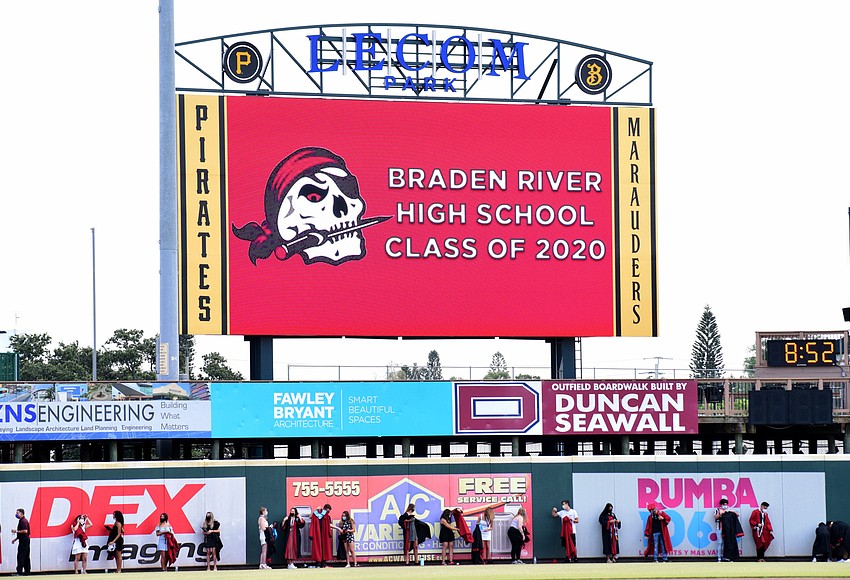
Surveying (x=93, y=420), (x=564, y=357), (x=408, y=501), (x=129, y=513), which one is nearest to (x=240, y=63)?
(x=93, y=420)

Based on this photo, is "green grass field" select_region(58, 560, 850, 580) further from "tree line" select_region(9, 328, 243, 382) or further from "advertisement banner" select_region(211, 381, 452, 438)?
"tree line" select_region(9, 328, 243, 382)

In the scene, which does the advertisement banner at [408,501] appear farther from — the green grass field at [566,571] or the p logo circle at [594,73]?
the p logo circle at [594,73]

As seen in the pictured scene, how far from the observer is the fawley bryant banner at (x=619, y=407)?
3341 centimetres

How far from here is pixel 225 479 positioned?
30.2m

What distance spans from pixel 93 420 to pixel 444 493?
853 cm

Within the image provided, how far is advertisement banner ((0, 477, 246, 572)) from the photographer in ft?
95.3

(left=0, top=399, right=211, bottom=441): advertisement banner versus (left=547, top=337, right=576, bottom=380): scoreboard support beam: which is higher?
(left=547, top=337, right=576, bottom=380): scoreboard support beam

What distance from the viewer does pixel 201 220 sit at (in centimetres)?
3384

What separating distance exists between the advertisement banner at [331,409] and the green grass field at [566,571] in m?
4.49

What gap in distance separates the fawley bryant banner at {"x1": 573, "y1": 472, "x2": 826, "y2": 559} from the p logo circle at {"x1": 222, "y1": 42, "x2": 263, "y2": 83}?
13614 mm

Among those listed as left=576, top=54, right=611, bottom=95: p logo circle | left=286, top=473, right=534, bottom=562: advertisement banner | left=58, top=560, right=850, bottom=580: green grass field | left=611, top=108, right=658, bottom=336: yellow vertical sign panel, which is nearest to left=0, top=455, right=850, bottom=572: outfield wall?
left=286, top=473, right=534, bottom=562: advertisement banner

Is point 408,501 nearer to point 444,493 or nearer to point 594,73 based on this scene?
point 444,493

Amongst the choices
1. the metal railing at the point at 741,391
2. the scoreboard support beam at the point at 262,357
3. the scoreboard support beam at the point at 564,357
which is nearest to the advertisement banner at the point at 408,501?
the scoreboard support beam at the point at 262,357

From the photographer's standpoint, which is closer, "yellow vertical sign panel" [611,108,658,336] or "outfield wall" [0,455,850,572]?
"outfield wall" [0,455,850,572]
